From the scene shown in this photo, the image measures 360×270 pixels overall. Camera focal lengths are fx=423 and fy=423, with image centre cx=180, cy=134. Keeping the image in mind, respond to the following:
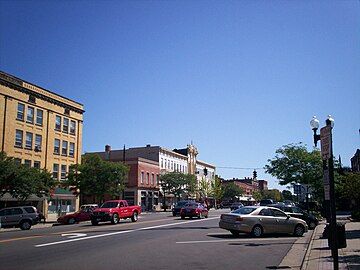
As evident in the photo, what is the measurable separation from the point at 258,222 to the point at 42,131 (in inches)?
1342

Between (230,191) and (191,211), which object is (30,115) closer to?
(191,211)

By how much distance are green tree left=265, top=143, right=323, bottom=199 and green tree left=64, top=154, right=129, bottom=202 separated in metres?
16.4

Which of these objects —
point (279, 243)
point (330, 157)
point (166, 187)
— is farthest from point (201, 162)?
point (330, 157)

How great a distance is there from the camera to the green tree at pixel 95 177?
147 feet

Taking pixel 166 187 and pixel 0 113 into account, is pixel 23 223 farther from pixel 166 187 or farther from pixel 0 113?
pixel 166 187

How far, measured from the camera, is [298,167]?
41594 millimetres

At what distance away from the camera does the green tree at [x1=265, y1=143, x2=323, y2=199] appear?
40.2 meters

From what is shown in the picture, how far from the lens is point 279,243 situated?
1805cm

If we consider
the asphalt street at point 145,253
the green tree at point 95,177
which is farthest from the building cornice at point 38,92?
the asphalt street at point 145,253

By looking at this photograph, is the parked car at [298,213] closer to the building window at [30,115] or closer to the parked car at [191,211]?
the parked car at [191,211]

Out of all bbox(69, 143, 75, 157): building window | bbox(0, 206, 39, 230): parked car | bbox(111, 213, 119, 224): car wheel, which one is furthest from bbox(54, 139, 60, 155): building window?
bbox(111, 213, 119, 224): car wheel

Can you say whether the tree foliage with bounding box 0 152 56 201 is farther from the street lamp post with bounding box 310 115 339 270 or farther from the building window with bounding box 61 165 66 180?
the street lamp post with bounding box 310 115 339 270

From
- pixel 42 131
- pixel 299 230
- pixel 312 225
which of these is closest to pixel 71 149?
pixel 42 131

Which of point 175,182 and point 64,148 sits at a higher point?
point 64,148
